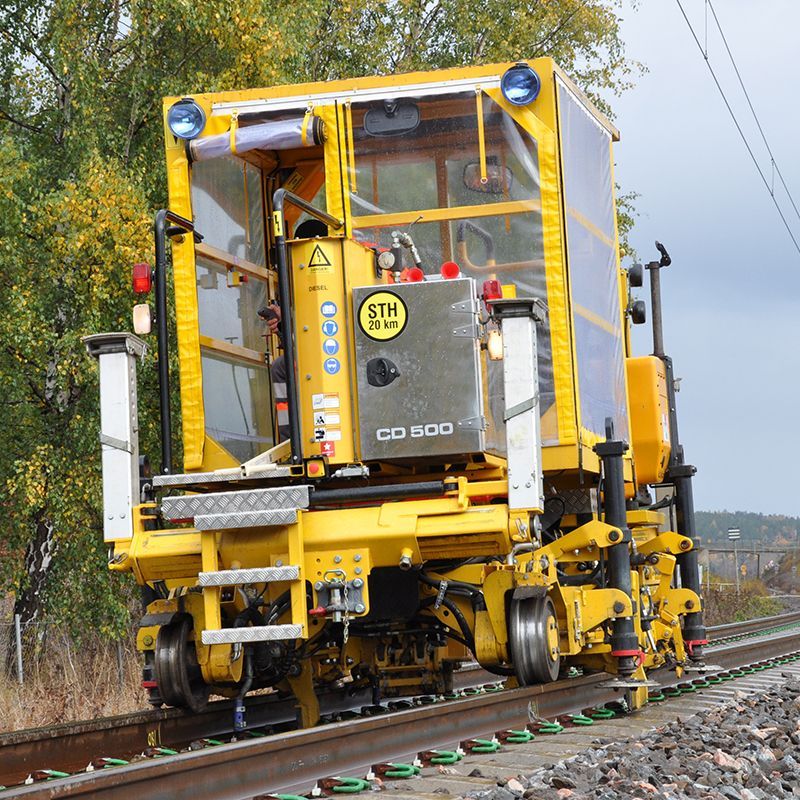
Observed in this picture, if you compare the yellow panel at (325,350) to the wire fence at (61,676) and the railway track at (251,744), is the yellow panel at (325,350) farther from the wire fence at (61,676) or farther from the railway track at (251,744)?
the wire fence at (61,676)

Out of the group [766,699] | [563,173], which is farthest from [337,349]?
[766,699]

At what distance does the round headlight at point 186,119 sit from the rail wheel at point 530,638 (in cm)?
372

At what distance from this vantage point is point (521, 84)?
29.8 ft

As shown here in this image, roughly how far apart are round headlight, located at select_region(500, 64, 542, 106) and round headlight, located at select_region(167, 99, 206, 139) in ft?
6.67

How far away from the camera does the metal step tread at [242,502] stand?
7883 millimetres

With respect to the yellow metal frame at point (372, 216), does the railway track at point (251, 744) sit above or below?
below

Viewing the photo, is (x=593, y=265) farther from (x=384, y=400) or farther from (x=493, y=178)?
(x=384, y=400)

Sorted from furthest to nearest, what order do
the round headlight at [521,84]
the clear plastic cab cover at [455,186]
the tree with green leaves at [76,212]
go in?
the tree with green leaves at [76,212] → the clear plastic cab cover at [455,186] → the round headlight at [521,84]

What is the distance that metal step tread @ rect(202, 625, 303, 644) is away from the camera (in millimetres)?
7570

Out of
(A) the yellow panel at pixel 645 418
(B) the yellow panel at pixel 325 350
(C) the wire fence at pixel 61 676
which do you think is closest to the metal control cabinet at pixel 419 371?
(B) the yellow panel at pixel 325 350

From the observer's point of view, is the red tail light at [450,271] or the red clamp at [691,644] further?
the red clamp at [691,644]

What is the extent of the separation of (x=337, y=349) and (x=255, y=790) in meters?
3.16

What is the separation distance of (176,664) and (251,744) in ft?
7.72

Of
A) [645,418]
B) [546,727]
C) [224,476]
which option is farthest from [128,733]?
[645,418]
